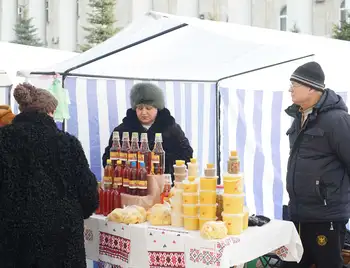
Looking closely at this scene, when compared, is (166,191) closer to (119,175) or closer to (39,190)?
(119,175)

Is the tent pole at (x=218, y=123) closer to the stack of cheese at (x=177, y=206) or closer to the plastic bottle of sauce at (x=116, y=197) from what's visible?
the plastic bottle of sauce at (x=116, y=197)

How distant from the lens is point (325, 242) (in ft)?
9.28

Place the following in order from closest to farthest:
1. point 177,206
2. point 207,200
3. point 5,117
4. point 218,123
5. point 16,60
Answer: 1. point 207,200
2. point 177,206
3. point 5,117
4. point 16,60
5. point 218,123

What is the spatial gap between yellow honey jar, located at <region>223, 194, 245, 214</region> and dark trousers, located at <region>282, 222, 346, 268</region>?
708mm

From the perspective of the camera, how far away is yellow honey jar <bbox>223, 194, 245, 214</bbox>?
2.35 metres

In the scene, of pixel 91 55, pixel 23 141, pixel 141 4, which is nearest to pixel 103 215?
pixel 23 141

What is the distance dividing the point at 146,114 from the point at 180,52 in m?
0.66

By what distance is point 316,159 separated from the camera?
112 inches

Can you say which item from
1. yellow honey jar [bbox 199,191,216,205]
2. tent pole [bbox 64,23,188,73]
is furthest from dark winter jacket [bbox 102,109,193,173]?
yellow honey jar [bbox 199,191,216,205]

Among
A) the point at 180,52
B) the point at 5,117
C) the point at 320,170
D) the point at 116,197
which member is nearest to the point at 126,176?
the point at 116,197

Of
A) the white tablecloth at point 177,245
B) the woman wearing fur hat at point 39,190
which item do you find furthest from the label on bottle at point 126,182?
the woman wearing fur hat at point 39,190

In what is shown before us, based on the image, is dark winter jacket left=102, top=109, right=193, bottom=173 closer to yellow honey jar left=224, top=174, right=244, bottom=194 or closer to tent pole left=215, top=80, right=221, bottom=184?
yellow honey jar left=224, top=174, right=244, bottom=194

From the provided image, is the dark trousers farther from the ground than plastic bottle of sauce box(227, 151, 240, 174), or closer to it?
closer to it

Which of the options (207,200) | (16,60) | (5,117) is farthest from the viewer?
(16,60)
